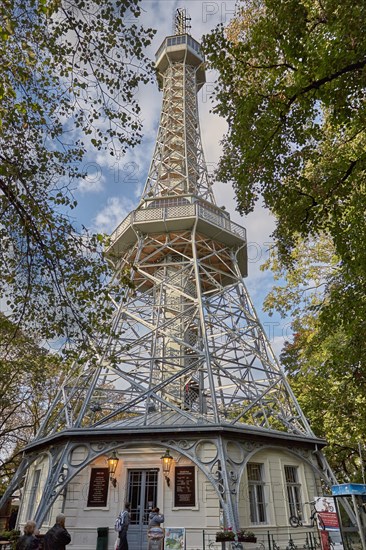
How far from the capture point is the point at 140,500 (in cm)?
1241

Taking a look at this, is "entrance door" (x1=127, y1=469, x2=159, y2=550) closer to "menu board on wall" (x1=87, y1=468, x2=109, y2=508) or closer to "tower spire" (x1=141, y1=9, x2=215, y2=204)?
"menu board on wall" (x1=87, y1=468, x2=109, y2=508)

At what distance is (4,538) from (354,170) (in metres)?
14.0

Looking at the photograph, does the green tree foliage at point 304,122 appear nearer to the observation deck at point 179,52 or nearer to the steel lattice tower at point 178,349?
the steel lattice tower at point 178,349

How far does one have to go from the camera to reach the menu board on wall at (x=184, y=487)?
11961 mm

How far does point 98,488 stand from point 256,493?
16.0 feet

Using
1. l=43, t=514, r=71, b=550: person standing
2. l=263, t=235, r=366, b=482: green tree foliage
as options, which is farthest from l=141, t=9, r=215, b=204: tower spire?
l=43, t=514, r=71, b=550: person standing

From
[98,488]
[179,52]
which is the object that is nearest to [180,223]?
[98,488]

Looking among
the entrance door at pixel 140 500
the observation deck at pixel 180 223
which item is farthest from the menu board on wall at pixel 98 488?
the observation deck at pixel 180 223

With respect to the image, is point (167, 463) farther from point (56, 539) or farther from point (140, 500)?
point (56, 539)

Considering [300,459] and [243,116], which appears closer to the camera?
[243,116]

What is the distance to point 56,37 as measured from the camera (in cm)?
864

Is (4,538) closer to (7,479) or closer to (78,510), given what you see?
(78,510)

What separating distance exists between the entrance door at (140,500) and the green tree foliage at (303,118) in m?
6.81

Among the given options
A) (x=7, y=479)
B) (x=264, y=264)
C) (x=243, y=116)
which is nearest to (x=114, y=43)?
(x=243, y=116)
